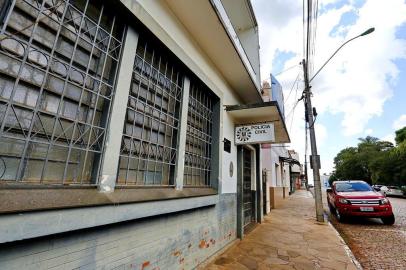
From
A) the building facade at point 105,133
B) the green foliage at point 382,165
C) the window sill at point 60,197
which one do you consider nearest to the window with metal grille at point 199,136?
the building facade at point 105,133

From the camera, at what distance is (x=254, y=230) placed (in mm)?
6918

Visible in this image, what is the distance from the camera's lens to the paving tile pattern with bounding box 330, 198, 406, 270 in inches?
175

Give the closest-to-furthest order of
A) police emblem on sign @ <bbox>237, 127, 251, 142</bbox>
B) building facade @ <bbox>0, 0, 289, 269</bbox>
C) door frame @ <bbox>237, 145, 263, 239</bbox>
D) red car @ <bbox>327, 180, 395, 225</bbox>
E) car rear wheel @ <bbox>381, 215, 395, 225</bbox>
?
building facade @ <bbox>0, 0, 289, 269</bbox>
police emblem on sign @ <bbox>237, 127, 251, 142</bbox>
door frame @ <bbox>237, 145, 263, 239</bbox>
red car @ <bbox>327, 180, 395, 225</bbox>
car rear wheel @ <bbox>381, 215, 395, 225</bbox>

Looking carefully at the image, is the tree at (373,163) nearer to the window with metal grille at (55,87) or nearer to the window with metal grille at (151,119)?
the window with metal grille at (151,119)

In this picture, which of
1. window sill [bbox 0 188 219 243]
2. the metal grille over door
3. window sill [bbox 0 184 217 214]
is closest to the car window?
the metal grille over door

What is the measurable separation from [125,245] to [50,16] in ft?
7.66

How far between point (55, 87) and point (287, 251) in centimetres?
544

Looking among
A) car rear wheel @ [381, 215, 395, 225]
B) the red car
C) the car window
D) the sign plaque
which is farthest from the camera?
the car window

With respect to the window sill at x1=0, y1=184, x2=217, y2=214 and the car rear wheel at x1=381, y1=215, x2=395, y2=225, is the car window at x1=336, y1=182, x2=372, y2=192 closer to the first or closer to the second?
the car rear wheel at x1=381, y1=215, x2=395, y2=225

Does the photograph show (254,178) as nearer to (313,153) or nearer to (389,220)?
(313,153)

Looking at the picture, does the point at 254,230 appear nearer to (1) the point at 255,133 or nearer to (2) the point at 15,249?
(1) the point at 255,133

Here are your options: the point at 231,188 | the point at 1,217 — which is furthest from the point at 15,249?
the point at 231,188

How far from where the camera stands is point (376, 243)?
572cm

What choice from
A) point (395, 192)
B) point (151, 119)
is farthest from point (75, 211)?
point (395, 192)
